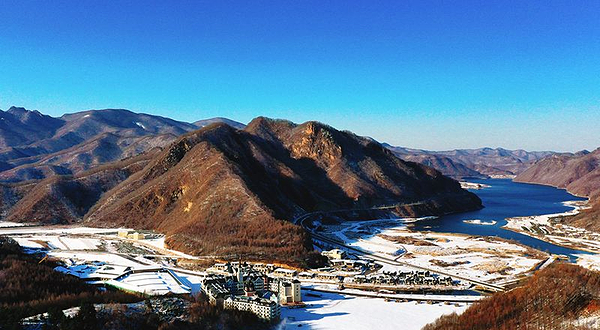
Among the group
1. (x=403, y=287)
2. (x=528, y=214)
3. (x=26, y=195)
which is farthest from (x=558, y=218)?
(x=26, y=195)

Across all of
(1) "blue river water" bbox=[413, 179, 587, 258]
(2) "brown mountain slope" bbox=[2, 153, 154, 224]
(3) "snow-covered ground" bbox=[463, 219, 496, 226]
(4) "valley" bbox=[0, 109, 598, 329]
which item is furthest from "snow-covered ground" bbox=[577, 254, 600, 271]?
(2) "brown mountain slope" bbox=[2, 153, 154, 224]

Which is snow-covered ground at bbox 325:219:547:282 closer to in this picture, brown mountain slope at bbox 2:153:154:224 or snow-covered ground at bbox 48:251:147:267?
snow-covered ground at bbox 48:251:147:267

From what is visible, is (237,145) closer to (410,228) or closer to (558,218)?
(410,228)

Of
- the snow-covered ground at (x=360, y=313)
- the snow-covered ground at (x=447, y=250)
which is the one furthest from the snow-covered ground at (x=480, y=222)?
the snow-covered ground at (x=360, y=313)

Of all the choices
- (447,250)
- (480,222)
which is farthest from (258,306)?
(480,222)

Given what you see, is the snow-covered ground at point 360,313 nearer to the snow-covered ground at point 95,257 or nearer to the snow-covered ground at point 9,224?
the snow-covered ground at point 95,257

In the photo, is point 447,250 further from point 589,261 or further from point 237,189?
point 237,189
